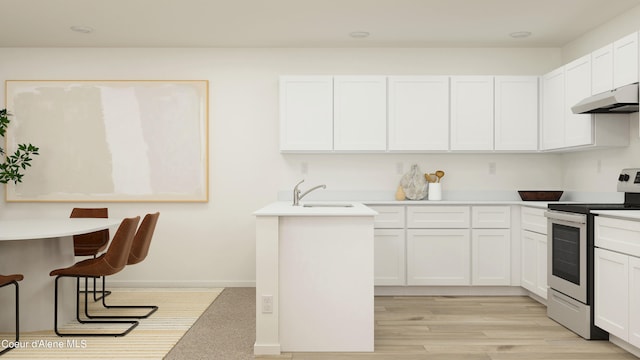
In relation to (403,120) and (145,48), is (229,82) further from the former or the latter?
(403,120)

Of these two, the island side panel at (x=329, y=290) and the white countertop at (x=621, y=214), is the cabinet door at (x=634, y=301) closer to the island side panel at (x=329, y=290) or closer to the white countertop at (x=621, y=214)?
the white countertop at (x=621, y=214)

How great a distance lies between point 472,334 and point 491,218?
4.97 ft

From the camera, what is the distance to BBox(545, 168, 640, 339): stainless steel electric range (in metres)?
3.40

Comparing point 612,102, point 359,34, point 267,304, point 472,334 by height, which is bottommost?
point 472,334

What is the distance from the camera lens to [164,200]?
17.1ft

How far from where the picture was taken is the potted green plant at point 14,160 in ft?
16.3

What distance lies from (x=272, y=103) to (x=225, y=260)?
68.8 inches

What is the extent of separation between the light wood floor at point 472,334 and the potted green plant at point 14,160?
3.58 m

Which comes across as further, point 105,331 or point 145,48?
point 145,48

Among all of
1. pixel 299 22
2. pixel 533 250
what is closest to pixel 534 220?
pixel 533 250

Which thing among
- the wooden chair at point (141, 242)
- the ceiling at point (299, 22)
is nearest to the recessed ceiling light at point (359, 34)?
the ceiling at point (299, 22)

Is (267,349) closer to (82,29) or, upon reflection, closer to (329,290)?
(329,290)

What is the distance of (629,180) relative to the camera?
386 centimetres

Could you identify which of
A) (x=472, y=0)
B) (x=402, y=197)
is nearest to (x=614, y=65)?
(x=472, y=0)
